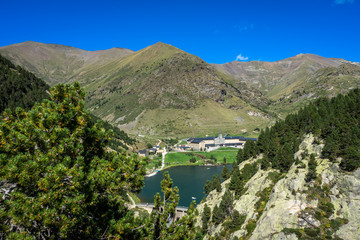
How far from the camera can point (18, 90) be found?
85312 millimetres

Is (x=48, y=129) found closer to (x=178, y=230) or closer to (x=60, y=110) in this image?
(x=60, y=110)

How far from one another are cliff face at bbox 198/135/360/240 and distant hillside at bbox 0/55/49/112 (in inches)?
3239

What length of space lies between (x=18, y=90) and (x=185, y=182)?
79.6m

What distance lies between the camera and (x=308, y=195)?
95.0ft

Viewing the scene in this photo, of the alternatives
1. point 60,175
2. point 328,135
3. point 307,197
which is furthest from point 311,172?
point 60,175

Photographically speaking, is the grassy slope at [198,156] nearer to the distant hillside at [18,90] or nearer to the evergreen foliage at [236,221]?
the distant hillside at [18,90]

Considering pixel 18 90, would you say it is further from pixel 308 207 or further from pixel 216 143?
pixel 216 143

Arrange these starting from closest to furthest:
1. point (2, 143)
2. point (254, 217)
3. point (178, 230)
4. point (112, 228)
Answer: point (2, 143) < point (112, 228) < point (178, 230) < point (254, 217)

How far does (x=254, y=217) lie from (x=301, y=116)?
119 ft

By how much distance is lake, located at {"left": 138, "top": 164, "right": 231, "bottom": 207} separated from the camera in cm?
7526

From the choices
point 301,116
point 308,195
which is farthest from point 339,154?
point 301,116

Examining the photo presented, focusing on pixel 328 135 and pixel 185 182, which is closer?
pixel 328 135

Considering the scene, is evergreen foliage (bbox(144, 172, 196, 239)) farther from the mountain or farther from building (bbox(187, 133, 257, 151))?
building (bbox(187, 133, 257, 151))

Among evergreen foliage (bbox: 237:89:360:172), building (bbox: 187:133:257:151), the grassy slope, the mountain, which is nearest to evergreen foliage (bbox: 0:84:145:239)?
the mountain
